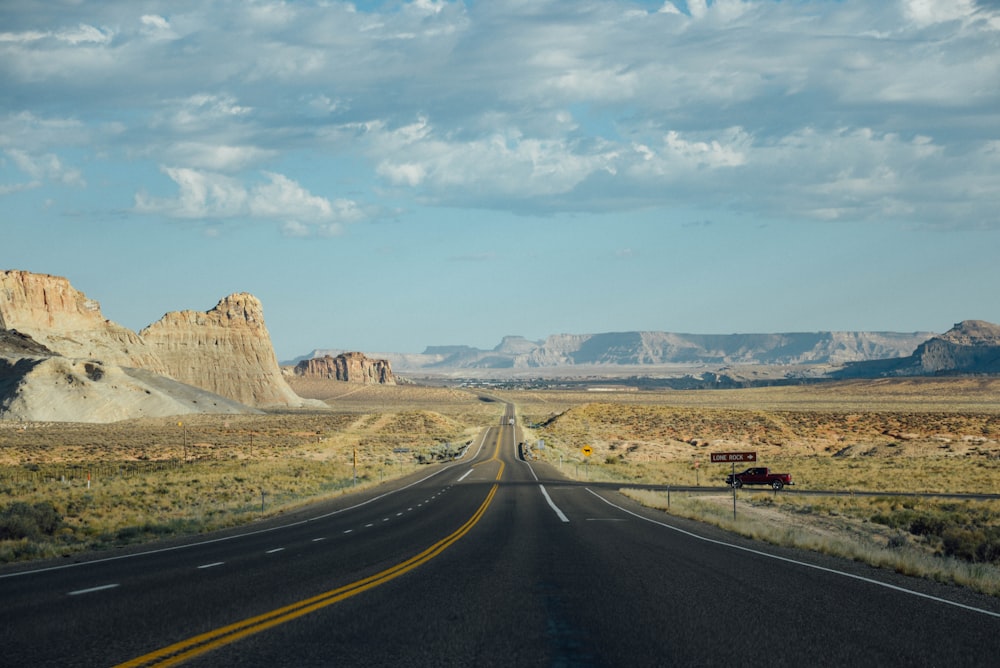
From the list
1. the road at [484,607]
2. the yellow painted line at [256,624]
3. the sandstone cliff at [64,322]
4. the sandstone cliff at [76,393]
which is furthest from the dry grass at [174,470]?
the sandstone cliff at [64,322]

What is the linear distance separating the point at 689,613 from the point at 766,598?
5.27 feet

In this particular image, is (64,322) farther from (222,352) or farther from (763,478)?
(763,478)

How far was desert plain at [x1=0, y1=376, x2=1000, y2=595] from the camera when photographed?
2366cm

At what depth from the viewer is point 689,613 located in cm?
952

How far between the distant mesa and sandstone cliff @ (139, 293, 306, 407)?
0.19 metres

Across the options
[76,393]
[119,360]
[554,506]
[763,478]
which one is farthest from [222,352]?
[554,506]

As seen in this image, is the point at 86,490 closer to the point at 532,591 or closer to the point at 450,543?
the point at 450,543

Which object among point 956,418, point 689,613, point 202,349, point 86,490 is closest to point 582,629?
point 689,613

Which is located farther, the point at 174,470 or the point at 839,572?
the point at 174,470

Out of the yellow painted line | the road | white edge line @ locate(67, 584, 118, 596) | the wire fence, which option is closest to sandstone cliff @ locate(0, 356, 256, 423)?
the wire fence

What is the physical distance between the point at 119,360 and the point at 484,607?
139m

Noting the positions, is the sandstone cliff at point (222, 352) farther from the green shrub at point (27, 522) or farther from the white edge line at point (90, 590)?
the white edge line at point (90, 590)

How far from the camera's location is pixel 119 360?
443ft

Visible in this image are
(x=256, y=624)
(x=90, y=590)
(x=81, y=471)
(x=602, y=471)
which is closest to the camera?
(x=256, y=624)
